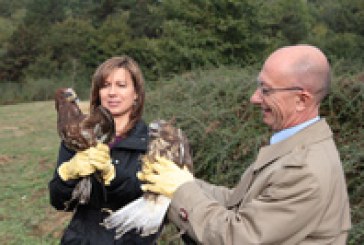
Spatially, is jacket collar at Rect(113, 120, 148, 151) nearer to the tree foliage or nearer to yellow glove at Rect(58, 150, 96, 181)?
yellow glove at Rect(58, 150, 96, 181)

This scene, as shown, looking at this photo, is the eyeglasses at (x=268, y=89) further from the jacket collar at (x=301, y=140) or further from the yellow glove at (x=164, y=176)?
Result: the yellow glove at (x=164, y=176)

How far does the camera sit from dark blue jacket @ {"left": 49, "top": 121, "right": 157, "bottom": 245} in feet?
8.20

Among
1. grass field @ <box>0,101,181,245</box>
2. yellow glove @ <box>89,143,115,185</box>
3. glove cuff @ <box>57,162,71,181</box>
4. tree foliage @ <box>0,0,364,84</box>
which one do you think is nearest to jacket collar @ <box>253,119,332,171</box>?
yellow glove @ <box>89,143,115,185</box>

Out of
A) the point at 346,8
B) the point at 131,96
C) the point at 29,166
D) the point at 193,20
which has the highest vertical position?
the point at 346,8

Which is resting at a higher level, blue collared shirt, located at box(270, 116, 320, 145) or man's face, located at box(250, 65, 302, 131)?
man's face, located at box(250, 65, 302, 131)

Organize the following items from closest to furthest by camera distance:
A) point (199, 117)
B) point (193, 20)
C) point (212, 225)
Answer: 1. point (212, 225)
2. point (199, 117)
3. point (193, 20)

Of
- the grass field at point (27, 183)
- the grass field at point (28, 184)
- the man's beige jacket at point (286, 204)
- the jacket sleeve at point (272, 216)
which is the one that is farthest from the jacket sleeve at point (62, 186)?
the grass field at point (27, 183)

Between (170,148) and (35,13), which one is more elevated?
(35,13)

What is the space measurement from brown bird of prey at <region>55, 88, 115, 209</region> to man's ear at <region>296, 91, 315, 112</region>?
1053 millimetres

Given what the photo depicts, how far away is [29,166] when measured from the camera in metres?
8.71

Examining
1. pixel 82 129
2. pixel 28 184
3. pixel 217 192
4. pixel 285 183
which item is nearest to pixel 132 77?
pixel 82 129

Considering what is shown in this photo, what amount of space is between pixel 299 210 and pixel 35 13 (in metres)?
44.7

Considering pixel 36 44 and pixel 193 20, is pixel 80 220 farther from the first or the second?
pixel 36 44

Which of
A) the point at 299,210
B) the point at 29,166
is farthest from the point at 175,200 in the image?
the point at 29,166
